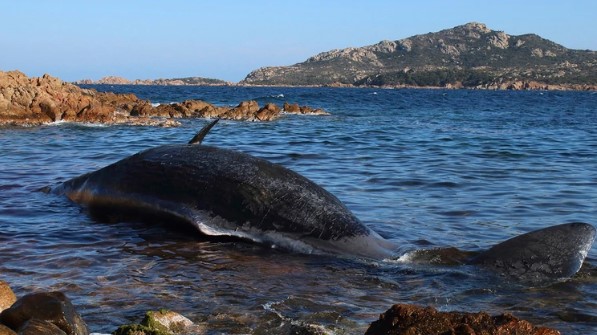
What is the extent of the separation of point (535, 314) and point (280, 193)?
252 centimetres

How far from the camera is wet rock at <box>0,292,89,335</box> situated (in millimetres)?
4043

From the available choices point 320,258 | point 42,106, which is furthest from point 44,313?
point 42,106

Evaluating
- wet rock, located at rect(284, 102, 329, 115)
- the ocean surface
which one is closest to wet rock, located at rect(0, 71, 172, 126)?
wet rock, located at rect(284, 102, 329, 115)

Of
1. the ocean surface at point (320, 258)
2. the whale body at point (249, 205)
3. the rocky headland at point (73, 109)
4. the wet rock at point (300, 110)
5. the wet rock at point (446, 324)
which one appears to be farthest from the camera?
the wet rock at point (300, 110)

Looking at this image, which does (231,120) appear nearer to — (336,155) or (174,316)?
(336,155)

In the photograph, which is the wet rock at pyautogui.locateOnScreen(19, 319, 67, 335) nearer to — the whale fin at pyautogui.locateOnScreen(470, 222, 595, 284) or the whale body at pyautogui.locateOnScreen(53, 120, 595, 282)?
the whale body at pyautogui.locateOnScreen(53, 120, 595, 282)

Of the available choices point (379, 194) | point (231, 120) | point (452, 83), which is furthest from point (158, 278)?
point (452, 83)

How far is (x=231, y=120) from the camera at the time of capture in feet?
117

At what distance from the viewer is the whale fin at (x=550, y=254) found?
19.2 ft

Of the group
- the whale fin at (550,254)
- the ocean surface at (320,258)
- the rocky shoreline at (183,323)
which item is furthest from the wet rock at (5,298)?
the whale fin at (550,254)

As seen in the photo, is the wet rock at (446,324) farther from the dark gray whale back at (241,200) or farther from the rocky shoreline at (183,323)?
the dark gray whale back at (241,200)

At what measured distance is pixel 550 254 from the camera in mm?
5852

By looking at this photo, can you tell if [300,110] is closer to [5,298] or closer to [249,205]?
[249,205]

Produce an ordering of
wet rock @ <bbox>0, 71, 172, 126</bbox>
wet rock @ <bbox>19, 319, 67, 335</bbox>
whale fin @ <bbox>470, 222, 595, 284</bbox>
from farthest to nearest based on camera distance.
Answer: wet rock @ <bbox>0, 71, 172, 126</bbox> < whale fin @ <bbox>470, 222, 595, 284</bbox> < wet rock @ <bbox>19, 319, 67, 335</bbox>
